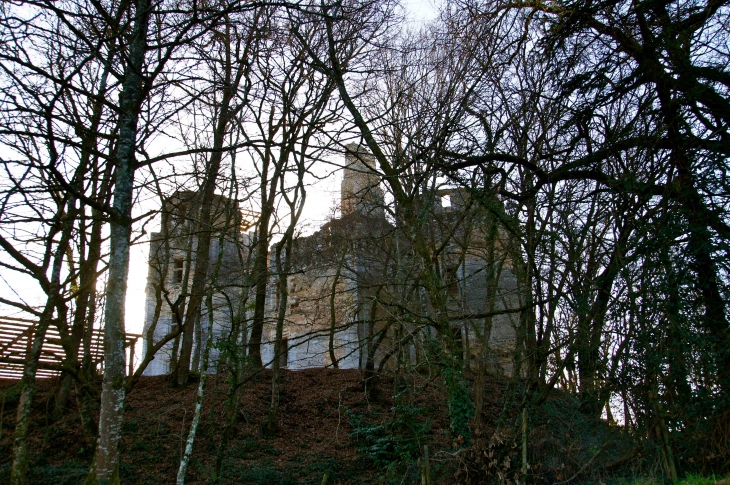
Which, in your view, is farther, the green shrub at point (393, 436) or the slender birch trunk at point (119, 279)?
the green shrub at point (393, 436)

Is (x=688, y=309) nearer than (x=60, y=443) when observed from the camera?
Yes

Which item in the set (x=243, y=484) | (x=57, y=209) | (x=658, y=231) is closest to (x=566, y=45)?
(x=658, y=231)

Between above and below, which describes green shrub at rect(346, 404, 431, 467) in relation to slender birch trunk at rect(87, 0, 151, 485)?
below

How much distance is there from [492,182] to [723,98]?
322 cm

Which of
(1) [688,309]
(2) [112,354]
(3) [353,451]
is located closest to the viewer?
(2) [112,354]

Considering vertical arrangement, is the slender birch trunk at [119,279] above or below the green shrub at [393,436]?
above

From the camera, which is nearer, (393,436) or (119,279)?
(119,279)

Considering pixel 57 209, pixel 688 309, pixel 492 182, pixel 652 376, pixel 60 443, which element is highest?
pixel 492 182

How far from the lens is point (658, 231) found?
6113mm

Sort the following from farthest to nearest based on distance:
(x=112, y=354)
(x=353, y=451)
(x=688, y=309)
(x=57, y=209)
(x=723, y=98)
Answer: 1. (x=353, y=451)
2. (x=57, y=209)
3. (x=723, y=98)
4. (x=688, y=309)
5. (x=112, y=354)

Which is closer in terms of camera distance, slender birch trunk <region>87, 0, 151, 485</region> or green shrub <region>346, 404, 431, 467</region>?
slender birch trunk <region>87, 0, 151, 485</region>

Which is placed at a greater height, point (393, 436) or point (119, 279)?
point (119, 279)

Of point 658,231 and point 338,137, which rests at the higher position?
point 338,137

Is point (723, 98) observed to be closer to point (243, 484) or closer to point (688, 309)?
point (688, 309)
